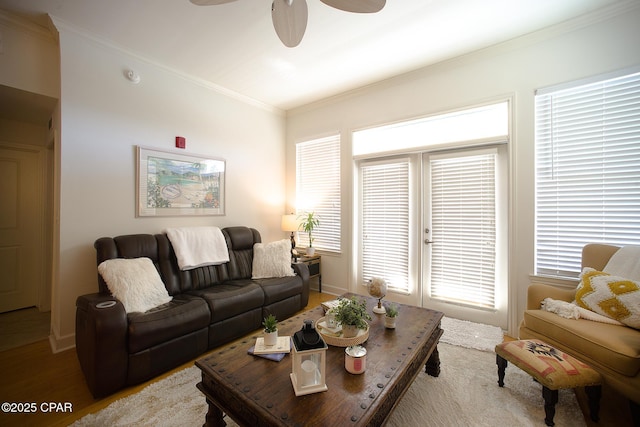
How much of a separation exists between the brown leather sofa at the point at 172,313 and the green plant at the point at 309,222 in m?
0.86

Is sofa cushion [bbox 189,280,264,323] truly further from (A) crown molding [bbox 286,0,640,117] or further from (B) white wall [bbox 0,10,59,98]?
(A) crown molding [bbox 286,0,640,117]

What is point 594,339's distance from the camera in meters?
1.65

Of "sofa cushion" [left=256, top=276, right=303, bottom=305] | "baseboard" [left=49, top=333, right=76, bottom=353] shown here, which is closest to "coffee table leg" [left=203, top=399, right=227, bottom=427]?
"sofa cushion" [left=256, top=276, right=303, bottom=305]

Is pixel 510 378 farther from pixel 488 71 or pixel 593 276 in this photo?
pixel 488 71

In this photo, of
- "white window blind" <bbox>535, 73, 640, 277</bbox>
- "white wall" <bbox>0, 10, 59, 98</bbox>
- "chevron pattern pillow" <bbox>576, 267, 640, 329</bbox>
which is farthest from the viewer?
"white wall" <bbox>0, 10, 59, 98</bbox>

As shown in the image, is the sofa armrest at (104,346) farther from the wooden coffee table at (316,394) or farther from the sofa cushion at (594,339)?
the sofa cushion at (594,339)

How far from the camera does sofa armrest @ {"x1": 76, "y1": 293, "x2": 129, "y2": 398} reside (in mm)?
1745

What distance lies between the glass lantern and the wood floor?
154 centimetres

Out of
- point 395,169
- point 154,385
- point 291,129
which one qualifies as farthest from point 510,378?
point 291,129

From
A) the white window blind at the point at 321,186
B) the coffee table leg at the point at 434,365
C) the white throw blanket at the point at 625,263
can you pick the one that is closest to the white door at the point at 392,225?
the white window blind at the point at 321,186

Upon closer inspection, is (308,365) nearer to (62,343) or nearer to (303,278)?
(303,278)

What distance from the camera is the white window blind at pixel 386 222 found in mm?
3438

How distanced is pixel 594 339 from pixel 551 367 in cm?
43

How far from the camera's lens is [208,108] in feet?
11.6
